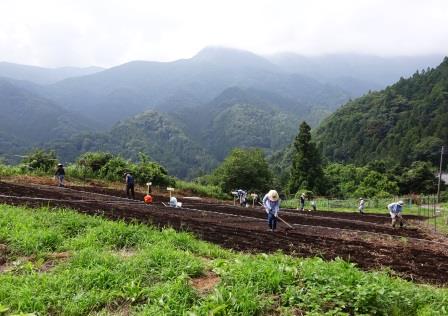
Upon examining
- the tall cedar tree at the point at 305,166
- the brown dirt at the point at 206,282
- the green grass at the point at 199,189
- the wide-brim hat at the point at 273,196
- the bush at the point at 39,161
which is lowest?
the brown dirt at the point at 206,282

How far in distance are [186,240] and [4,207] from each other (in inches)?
248

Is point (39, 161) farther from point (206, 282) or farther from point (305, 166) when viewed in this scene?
point (305, 166)

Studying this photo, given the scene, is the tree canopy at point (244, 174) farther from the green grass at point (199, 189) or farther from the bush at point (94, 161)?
the bush at point (94, 161)

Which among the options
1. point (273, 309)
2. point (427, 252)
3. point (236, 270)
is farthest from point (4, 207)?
point (427, 252)

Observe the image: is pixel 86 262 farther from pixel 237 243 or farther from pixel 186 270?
pixel 237 243

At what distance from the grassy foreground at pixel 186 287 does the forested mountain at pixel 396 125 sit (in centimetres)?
10488

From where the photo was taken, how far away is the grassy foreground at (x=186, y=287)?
6.52 metres

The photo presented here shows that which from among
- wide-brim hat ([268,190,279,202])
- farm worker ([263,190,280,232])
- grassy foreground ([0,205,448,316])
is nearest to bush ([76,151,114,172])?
farm worker ([263,190,280,232])

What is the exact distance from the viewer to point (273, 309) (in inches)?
258

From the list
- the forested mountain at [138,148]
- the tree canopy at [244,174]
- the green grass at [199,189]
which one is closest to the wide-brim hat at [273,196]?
the green grass at [199,189]

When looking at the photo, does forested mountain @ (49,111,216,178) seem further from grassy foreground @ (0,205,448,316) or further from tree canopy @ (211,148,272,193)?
grassy foreground @ (0,205,448,316)

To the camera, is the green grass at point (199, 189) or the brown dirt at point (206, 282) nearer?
the brown dirt at point (206, 282)

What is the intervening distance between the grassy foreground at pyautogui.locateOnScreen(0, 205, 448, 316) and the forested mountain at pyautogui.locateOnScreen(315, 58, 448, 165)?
344 feet

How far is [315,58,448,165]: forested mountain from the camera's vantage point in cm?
10812
